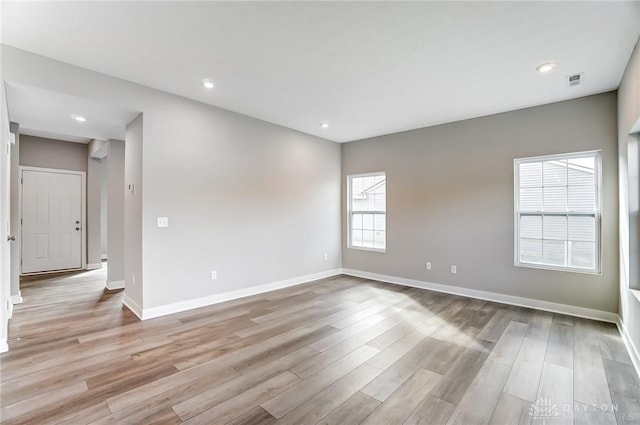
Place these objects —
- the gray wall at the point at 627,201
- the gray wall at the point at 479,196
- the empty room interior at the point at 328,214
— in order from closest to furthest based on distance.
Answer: the empty room interior at the point at 328,214
the gray wall at the point at 627,201
the gray wall at the point at 479,196

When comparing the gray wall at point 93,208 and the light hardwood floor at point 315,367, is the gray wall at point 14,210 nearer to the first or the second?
the light hardwood floor at point 315,367

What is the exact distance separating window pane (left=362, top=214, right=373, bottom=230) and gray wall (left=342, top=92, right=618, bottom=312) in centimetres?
46

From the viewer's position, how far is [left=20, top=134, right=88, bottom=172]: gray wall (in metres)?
5.95

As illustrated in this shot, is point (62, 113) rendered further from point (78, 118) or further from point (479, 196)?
point (479, 196)

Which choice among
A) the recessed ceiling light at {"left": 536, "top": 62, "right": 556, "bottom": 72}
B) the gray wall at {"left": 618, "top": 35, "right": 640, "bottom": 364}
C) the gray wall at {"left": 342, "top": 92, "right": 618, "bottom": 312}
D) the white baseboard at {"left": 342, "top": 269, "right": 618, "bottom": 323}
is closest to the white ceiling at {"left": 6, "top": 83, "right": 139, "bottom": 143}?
the gray wall at {"left": 342, "top": 92, "right": 618, "bottom": 312}

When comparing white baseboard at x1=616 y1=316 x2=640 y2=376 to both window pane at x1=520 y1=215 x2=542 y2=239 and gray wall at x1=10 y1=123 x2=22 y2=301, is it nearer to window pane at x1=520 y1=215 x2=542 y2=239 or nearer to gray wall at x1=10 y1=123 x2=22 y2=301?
window pane at x1=520 y1=215 x2=542 y2=239

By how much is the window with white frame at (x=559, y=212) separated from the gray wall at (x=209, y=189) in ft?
11.0

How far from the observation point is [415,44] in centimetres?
256

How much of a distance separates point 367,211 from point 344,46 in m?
3.76

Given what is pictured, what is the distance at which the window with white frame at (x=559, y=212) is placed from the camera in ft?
11.9

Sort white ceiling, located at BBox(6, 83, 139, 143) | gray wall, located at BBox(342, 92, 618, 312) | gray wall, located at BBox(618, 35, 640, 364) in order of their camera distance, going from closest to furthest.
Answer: gray wall, located at BBox(618, 35, 640, 364) < white ceiling, located at BBox(6, 83, 139, 143) < gray wall, located at BBox(342, 92, 618, 312)

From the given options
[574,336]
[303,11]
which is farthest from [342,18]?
[574,336]

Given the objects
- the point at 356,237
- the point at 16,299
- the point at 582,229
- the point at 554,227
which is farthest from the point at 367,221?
the point at 16,299

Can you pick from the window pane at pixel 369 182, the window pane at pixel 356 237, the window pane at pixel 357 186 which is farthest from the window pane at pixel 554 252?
the window pane at pixel 357 186
